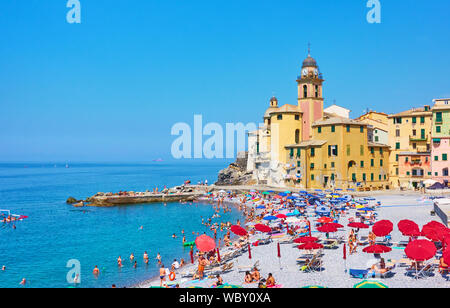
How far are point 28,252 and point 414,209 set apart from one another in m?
36.1

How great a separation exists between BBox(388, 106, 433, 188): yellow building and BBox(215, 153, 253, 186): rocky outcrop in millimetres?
25483

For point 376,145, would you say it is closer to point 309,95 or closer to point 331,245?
point 309,95

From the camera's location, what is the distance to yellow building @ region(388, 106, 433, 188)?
5547 centimetres

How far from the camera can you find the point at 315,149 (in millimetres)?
58375

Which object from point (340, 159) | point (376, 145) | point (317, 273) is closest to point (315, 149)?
point (340, 159)

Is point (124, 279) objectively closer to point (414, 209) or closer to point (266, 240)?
point (266, 240)

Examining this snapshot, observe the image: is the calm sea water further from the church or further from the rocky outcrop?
the rocky outcrop

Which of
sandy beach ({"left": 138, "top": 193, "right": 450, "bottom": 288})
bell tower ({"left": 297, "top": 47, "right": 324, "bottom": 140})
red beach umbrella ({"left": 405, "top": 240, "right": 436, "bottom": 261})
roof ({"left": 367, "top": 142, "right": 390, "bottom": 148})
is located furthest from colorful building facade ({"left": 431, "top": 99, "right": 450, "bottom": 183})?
red beach umbrella ({"left": 405, "top": 240, "right": 436, "bottom": 261})

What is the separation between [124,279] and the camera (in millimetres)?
25172

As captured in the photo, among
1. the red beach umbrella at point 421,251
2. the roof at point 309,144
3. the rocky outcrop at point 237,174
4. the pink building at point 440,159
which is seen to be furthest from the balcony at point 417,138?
the red beach umbrella at point 421,251

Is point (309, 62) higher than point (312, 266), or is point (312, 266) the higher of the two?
point (309, 62)

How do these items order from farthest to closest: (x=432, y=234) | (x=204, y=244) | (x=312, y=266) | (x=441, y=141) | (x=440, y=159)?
(x=440, y=159), (x=441, y=141), (x=204, y=244), (x=432, y=234), (x=312, y=266)

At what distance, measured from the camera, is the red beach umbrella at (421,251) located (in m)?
16.7

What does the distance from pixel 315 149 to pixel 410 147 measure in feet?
46.4
